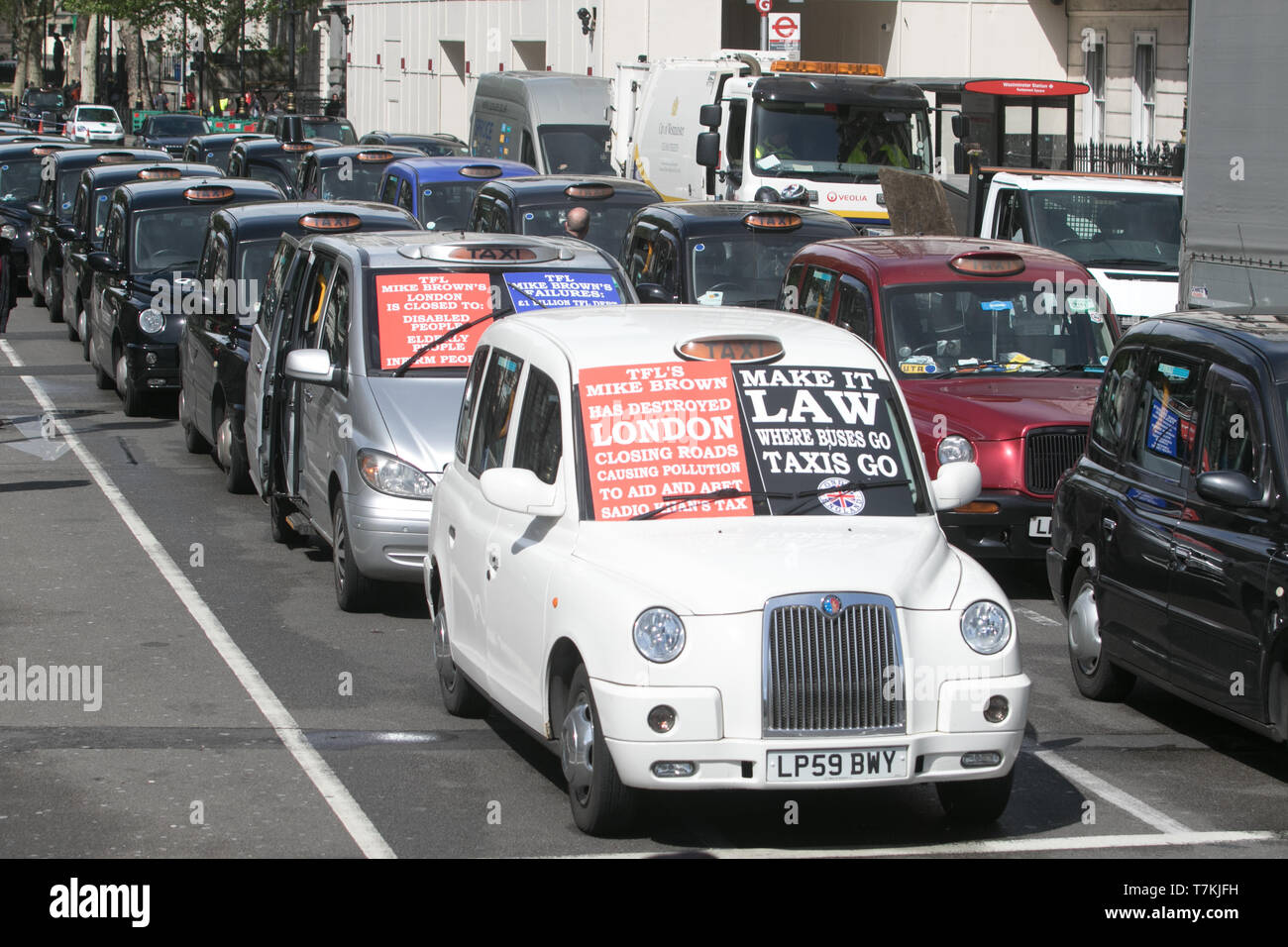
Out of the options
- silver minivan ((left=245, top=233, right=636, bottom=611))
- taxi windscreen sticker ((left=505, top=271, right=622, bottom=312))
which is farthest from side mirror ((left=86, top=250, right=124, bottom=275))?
taxi windscreen sticker ((left=505, top=271, right=622, bottom=312))

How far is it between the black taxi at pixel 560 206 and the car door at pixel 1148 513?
32.7 ft

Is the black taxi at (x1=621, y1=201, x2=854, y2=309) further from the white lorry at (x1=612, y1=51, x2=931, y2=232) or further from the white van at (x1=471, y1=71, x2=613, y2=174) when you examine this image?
the white van at (x1=471, y1=71, x2=613, y2=174)

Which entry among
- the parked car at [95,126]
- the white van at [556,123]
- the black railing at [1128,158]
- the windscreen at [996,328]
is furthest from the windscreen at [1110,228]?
the parked car at [95,126]

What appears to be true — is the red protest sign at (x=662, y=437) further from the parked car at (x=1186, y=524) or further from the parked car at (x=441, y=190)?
the parked car at (x=441, y=190)

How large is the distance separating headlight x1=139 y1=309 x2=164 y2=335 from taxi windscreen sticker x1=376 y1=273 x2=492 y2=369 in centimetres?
667

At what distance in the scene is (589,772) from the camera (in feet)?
22.7

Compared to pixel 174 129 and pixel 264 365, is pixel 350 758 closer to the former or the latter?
pixel 264 365

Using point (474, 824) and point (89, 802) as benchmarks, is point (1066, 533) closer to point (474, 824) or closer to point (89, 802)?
point (474, 824)

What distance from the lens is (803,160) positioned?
23703 mm


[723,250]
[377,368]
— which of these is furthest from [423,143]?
[377,368]

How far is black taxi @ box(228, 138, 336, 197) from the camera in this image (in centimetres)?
3000

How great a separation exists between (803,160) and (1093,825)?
674 inches

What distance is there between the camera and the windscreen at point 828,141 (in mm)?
23656
